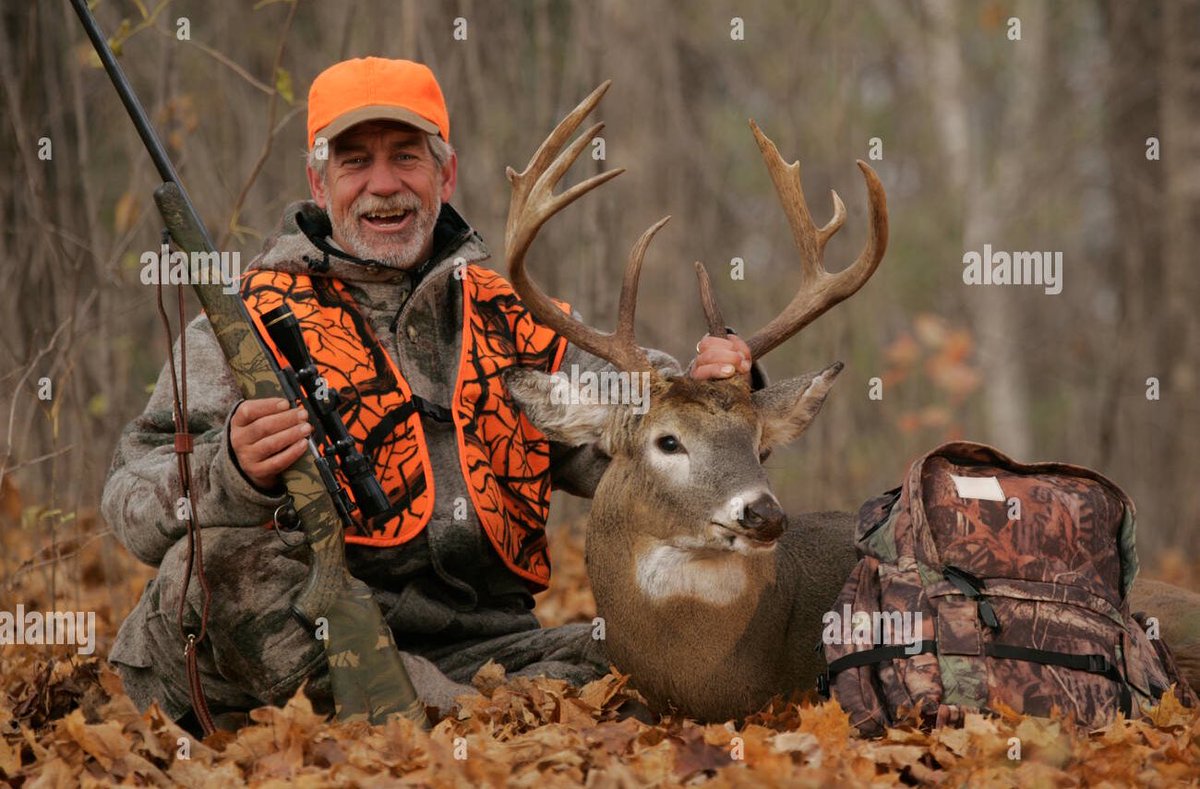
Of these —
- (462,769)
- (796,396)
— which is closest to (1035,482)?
(796,396)

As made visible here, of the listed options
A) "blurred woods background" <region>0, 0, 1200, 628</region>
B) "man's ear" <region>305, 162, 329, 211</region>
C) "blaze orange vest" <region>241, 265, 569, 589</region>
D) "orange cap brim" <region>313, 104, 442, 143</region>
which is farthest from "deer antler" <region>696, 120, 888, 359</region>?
"blurred woods background" <region>0, 0, 1200, 628</region>

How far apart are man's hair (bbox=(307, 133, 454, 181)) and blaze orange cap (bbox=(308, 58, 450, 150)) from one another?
6cm

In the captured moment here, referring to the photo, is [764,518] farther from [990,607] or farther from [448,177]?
[448,177]

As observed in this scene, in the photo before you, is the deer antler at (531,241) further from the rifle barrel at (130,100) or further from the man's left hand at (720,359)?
the rifle barrel at (130,100)

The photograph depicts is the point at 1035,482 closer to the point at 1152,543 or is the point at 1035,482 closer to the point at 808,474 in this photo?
the point at 808,474

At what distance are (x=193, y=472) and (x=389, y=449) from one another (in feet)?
2.30

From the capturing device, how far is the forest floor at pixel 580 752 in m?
3.70

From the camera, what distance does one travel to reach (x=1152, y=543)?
12242mm

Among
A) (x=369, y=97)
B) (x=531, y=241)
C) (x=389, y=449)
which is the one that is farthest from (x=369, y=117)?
(x=389, y=449)

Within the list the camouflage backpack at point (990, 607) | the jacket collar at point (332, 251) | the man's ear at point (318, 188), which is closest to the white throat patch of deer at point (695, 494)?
the camouflage backpack at point (990, 607)

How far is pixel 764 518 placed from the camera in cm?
441

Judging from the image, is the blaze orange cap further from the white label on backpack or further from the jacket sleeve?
the white label on backpack

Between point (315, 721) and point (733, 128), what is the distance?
1775cm

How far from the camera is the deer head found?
4668mm
